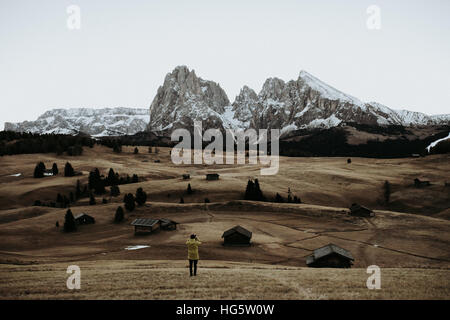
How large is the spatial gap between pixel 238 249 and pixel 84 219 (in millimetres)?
41759

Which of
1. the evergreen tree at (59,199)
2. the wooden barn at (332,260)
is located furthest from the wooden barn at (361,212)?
the evergreen tree at (59,199)

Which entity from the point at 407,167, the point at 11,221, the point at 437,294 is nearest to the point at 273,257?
the point at 437,294

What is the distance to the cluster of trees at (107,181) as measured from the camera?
10494 cm

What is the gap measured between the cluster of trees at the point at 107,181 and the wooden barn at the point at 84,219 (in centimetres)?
2763

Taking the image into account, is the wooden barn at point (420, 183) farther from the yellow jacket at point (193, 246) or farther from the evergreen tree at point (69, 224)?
the yellow jacket at point (193, 246)

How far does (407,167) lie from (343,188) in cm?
5517

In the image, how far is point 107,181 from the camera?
4850 inches

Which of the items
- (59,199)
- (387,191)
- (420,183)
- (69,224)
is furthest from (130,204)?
(420,183)

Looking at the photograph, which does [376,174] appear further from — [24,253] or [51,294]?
[51,294]

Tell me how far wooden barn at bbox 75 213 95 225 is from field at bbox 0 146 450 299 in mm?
2020

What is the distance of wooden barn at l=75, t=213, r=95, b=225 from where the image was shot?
73.3 meters

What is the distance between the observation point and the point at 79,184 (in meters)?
114

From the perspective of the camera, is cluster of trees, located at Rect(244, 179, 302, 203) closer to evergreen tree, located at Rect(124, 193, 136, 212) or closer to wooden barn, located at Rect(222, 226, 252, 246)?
evergreen tree, located at Rect(124, 193, 136, 212)
